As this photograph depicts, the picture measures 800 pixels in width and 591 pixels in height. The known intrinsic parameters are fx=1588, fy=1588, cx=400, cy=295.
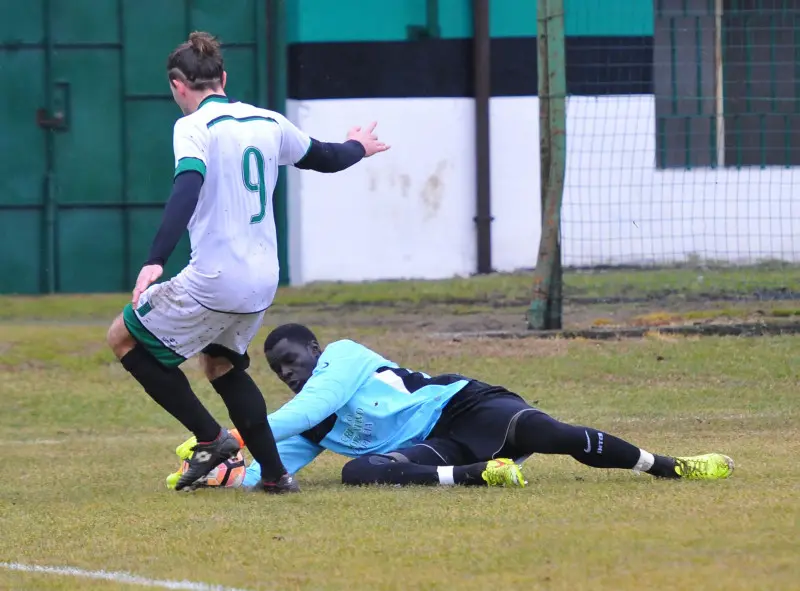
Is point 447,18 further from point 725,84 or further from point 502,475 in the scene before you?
point 502,475

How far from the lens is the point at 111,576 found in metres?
4.92

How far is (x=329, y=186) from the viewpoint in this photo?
53.4ft

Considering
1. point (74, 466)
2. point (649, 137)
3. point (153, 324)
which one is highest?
point (649, 137)

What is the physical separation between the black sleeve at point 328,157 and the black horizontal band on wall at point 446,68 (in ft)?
31.0

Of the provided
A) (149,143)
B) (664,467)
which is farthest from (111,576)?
(149,143)

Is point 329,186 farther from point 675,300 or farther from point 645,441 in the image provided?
point 645,441

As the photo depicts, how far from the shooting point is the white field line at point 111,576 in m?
4.68

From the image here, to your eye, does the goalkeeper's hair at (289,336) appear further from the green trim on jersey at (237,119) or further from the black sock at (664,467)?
the black sock at (664,467)

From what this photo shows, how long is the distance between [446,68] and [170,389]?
411 inches

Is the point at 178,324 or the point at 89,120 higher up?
the point at 89,120

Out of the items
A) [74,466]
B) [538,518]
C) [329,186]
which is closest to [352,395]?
[538,518]

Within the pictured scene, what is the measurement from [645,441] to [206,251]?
299cm

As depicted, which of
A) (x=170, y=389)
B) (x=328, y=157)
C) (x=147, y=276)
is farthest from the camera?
(x=328, y=157)

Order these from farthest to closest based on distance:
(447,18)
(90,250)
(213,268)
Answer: (447,18) < (90,250) < (213,268)
